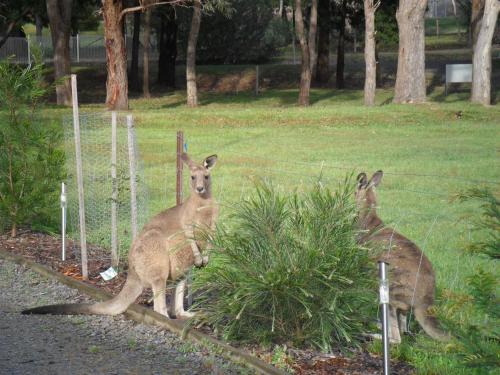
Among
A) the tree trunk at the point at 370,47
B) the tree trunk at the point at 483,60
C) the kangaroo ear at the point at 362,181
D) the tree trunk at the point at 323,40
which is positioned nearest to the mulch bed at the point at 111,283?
the kangaroo ear at the point at 362,181

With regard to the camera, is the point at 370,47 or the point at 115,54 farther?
the point at 115,54

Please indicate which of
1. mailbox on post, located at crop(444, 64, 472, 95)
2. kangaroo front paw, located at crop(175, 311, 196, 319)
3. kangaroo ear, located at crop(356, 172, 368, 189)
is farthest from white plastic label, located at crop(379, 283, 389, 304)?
mailbox on post, located at crop(444, 64, 472, 95)

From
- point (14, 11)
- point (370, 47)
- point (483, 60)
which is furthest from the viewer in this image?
point (14, 11)

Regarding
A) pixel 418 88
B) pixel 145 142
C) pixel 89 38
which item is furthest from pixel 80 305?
pixel 89 38

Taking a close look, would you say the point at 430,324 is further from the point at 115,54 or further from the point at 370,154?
the point at 115,54

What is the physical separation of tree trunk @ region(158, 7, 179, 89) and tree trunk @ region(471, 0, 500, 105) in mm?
20664

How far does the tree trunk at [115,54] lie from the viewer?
38.0 m

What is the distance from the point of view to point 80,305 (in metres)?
8.90

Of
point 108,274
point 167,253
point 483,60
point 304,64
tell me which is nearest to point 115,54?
point 304,64

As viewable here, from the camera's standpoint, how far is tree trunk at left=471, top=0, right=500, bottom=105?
38406 millimetres

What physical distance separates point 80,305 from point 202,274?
1.70m

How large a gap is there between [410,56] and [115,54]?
11.9 metres

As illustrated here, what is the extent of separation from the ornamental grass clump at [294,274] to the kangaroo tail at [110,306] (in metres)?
1.17

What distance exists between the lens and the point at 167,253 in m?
8.62
